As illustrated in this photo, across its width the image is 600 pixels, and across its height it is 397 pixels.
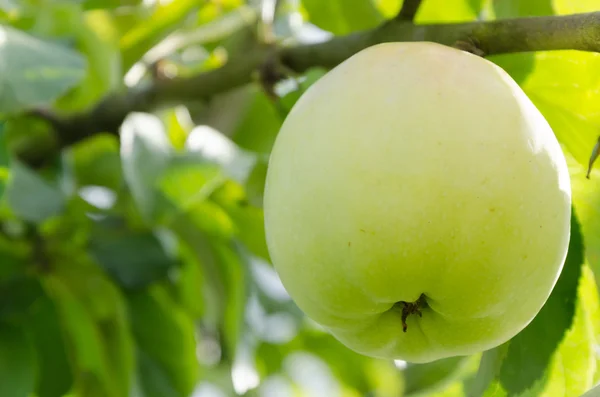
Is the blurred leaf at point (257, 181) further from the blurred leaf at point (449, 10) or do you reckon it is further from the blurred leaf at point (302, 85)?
the blurred leaf at point (449, 10)

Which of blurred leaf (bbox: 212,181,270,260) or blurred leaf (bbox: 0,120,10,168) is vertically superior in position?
blurred leaf (bbox: 0,120,10,168)

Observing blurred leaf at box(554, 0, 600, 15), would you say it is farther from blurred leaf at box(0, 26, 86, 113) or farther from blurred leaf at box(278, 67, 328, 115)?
blurred leaf at box(0, 26, 86, 113)

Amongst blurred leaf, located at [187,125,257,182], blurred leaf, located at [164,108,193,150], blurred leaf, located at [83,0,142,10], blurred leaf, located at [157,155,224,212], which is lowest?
blurred leaf, located at [164,108,193,150]

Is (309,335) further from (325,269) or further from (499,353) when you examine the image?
(325,269)

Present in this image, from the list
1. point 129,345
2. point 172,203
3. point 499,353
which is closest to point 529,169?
point 499,353

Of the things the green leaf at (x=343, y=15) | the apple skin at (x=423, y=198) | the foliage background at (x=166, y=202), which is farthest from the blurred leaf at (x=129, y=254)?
the apple skin at (x=423, y=198)

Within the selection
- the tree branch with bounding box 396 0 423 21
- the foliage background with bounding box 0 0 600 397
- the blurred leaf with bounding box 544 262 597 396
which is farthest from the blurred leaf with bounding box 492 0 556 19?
the blurred leaf with bounding box 544 262 597 396

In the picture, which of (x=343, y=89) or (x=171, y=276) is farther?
(x=171, y=276)
